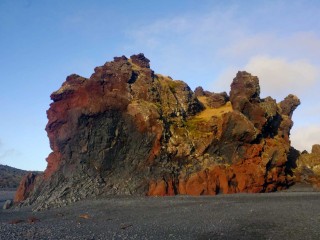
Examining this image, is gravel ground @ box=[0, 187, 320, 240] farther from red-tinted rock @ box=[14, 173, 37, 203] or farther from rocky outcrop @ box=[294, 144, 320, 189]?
red-tinted rock @ box=[14, 173, 37, 203]

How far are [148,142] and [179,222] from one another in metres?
22.5

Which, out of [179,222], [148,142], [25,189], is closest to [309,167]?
[148,142]

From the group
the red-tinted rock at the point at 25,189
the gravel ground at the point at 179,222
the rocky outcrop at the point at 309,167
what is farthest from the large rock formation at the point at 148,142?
the gravel ground at the point at 179,222

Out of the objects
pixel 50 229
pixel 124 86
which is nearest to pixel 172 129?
pixel 124 86

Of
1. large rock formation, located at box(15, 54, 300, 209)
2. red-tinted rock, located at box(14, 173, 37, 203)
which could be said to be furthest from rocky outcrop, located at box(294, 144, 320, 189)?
red-tinted rock, located at box(14, 173, 37, 203)

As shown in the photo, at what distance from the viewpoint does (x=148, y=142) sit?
46.1 meters

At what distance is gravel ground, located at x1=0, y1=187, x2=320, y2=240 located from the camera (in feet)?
66.0

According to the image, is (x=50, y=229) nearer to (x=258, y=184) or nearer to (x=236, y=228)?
(x=236, y=228)

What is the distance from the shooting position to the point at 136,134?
46.7 m

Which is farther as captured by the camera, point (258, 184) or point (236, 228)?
point (258, 184)

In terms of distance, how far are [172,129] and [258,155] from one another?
11.7 meters

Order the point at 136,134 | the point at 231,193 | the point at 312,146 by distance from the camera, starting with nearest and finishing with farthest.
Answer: the point at 231,193, the point at 136,134, the point at 312,146

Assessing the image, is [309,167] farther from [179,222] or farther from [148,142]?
[179,222]

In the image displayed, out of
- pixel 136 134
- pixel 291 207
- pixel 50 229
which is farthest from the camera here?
pixel 136 134
